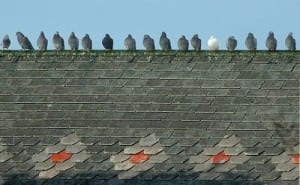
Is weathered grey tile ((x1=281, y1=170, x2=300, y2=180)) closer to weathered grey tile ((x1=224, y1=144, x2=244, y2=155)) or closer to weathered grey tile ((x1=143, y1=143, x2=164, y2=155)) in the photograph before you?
weathered grey tile ((x1=224, y1=144, x2=244, y2=155))

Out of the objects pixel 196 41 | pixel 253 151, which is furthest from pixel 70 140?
pixel 196 41

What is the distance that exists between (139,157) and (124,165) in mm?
340

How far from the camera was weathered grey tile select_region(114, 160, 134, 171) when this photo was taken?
77.4 feet

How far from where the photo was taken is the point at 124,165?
23.7 metres

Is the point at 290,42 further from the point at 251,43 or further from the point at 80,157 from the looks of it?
the point at 80,157

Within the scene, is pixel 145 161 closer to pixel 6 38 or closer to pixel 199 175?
pixel 199 175

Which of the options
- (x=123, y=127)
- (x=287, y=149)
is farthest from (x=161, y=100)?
(x=287, y=149)

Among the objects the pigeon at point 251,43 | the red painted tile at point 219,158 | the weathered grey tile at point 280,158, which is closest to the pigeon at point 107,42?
the pigeon at point 251,43

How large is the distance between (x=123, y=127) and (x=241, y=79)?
103 inches

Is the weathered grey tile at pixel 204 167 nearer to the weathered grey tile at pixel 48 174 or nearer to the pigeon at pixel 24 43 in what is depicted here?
the weathered grey tile at pixel 48 174

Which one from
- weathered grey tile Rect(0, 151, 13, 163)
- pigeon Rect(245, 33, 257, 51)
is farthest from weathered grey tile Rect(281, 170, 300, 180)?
weathered grey tile Rect(0, 151, 13, 163)

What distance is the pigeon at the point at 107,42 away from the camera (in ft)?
86.3

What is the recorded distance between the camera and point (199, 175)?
23359 millimetres

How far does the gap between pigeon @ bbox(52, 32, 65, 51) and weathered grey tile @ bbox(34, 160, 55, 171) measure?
2984 millimetres
